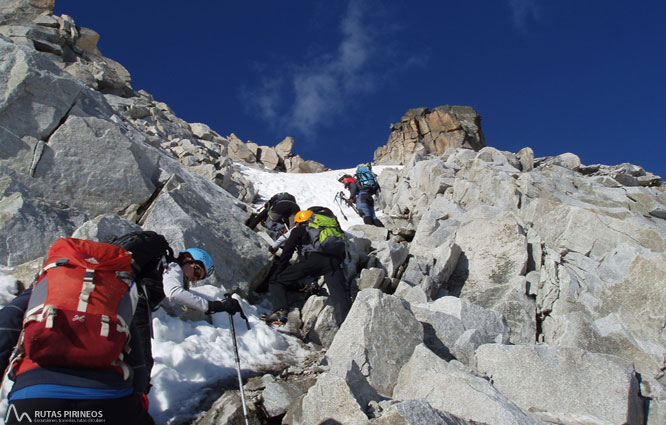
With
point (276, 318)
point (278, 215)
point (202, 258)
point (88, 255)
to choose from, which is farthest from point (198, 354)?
point (278, 215)

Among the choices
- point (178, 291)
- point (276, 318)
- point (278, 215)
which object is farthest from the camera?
point (278, 215)

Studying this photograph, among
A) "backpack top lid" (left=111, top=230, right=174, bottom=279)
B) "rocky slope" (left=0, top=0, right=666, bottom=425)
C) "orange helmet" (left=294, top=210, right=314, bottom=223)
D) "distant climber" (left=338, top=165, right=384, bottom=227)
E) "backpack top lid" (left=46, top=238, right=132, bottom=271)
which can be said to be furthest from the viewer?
"distant climber" (left=338, top=165, right=384, bottom=227)

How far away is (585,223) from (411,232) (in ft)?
16.8

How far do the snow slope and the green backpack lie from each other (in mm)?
1955

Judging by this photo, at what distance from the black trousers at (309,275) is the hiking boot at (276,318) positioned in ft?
0.68

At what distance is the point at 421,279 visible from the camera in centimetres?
1011

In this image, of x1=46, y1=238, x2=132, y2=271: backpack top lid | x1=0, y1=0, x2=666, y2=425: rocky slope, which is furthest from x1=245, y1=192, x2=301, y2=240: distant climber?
x1=46, y1=238, x2=132, y2=271: backpack top lid

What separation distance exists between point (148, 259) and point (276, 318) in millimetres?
4210

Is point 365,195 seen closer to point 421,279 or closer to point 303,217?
point 421,279

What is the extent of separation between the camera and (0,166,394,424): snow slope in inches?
198

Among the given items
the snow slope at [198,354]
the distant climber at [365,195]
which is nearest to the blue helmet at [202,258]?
the snow slope at [198,354]

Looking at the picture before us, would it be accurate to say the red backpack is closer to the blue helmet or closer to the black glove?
the black glove

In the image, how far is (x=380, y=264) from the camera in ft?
35.3

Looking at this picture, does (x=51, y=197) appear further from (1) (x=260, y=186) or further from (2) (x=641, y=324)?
(1) (x=260, y=186)
